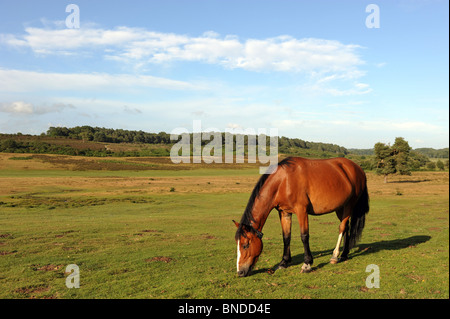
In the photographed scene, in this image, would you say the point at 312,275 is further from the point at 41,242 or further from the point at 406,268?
the point at 41,242

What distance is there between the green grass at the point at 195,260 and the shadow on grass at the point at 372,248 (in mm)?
30

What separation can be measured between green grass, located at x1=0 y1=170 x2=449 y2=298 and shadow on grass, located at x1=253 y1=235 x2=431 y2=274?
0.03 metres

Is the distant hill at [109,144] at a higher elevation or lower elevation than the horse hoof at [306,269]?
higher

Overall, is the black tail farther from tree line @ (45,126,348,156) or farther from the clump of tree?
tree line @ (45,126,348,156)

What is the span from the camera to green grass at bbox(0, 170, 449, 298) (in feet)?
21.7

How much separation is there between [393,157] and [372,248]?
1937 inches

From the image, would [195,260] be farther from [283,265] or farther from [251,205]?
[251,205]

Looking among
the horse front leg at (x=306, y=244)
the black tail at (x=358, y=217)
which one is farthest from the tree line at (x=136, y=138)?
the horse front leg at (x=306, y=244)

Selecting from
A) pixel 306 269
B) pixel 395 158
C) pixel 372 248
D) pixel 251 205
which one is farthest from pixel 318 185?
pixel 395 158

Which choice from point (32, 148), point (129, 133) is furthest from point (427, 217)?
point (129, 133)

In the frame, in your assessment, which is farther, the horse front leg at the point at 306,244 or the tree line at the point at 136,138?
the tree line at the point at 136,138

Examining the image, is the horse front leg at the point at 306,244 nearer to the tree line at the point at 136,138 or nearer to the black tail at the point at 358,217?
the black tail at the point at 358,217

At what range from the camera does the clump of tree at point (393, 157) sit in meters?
51.0

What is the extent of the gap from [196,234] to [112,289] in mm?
7582
